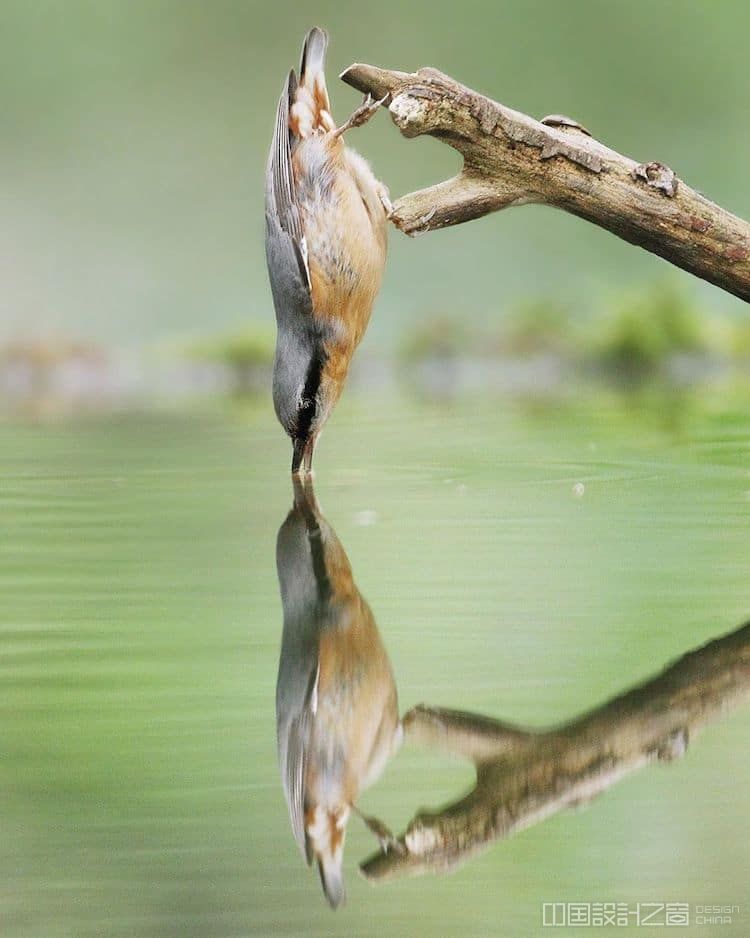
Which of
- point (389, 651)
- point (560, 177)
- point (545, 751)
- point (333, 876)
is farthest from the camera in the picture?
point (560, 177)

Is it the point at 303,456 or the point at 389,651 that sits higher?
the point at 303,456

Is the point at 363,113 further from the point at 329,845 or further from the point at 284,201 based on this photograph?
the point at 329,845

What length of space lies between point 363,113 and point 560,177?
57 cm

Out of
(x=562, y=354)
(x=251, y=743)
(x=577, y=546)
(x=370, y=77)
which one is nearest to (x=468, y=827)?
(x=251, y=743)

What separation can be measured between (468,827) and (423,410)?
5.86m

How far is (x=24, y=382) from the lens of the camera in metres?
11.6

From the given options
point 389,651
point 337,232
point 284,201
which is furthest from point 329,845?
point 284,201

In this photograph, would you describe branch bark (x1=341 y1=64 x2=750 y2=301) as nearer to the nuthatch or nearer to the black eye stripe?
the black eye stripe

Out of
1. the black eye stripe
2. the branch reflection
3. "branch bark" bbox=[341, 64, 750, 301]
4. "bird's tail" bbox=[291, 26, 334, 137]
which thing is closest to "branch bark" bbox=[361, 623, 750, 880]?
the branch reflection

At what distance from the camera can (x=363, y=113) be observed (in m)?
3.89

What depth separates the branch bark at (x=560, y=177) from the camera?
3568 millimetres

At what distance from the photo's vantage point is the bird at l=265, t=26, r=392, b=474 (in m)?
4.23

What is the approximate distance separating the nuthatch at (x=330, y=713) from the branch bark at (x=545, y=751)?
47mm

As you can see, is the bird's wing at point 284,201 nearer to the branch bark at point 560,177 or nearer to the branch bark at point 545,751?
the branch bark at point 560,177
